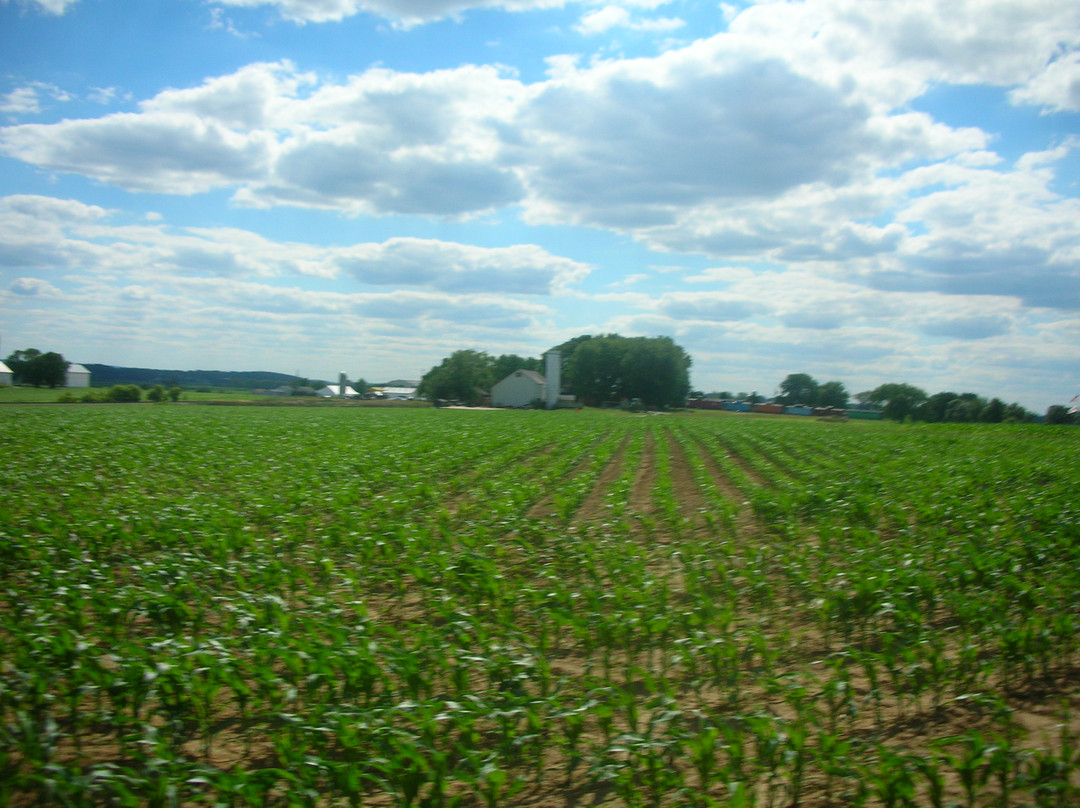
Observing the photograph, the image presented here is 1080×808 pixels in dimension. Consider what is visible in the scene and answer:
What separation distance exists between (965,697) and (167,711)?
19.3ft

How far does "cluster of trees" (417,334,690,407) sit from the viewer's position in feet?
336

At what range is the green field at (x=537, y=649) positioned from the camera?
417cm

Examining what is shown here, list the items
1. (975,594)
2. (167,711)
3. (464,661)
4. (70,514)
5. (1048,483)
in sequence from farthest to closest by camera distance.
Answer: (1048,483), (70,514), (975,594), (464,661), (167,711)

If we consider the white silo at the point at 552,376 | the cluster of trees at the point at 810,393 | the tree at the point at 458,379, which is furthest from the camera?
the cluster of trees at the point at 810,393

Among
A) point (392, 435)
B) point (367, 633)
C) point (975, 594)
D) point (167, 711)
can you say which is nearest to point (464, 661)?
point (367, 633)

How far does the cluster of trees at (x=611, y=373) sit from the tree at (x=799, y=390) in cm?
4926

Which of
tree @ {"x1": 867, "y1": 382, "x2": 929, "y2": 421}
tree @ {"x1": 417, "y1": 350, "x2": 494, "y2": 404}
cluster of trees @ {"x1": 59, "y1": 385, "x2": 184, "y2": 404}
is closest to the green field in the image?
cluster of trees @ {"x1": 59, "y1": 385, "x2": 184, "y2": 404}

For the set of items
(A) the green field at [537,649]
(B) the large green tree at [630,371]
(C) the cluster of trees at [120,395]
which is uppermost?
(B) the large green tree at [630,371]

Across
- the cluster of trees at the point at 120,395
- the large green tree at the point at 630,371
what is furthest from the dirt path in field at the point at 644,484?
the large green tree at the point at 630,371

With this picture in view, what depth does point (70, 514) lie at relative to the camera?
37.0 feet

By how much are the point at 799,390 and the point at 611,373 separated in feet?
215

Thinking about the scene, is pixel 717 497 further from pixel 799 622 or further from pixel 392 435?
pixel 392 435

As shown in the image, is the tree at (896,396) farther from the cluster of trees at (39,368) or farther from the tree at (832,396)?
the cluster of trees at (39,368)

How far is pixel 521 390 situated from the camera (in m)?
101
